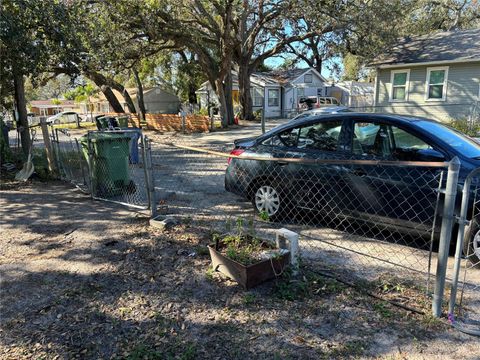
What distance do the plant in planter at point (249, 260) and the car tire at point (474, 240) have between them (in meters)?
1.86

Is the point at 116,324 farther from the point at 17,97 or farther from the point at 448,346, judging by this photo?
the point at 17,97

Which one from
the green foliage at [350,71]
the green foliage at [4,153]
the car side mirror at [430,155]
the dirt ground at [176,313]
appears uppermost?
the green foliage at [350,71]

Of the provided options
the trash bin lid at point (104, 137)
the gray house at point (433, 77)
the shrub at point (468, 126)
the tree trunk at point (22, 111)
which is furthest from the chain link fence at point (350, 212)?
the gray house at point (433, 77)

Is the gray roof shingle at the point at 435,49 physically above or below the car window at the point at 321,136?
above

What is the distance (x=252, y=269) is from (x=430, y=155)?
2.41 m

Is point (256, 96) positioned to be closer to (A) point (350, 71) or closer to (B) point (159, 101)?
(B) point (159, 101)

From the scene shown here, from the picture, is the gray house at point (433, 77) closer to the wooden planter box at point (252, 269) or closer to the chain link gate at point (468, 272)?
the chain link gate at point (468, 272)

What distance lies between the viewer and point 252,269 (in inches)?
137

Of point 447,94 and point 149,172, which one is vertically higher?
point 447,94

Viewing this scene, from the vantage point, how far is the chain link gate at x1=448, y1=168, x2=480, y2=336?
2818 millimetres

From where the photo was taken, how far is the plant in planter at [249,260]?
11.5 ft

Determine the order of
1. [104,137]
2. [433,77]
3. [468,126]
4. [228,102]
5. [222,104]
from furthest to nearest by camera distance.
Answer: [228,102] < [222,104] < [433,77] < [468,126] < [104,137]

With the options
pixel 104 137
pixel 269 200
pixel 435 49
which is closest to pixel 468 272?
pixel 269 200

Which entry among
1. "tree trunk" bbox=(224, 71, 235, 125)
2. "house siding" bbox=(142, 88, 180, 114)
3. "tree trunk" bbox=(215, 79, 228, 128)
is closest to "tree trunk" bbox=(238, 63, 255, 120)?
"tree trunk" bbox=(224, 71, 235, 125)
